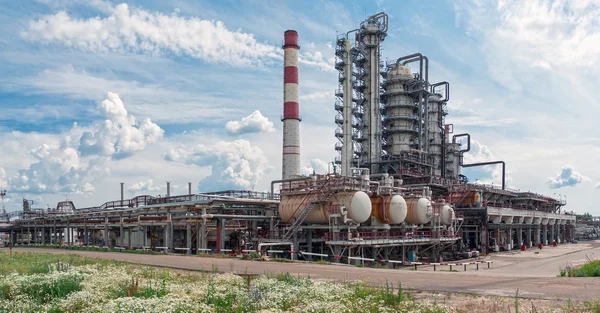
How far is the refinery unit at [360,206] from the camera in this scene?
131 ft

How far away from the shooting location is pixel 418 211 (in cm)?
4519

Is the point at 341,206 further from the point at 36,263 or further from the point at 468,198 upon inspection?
the point at 468,198

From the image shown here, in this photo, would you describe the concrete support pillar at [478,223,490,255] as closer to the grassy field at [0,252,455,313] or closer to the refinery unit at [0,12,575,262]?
the refinery unit at [0,12,575,262]

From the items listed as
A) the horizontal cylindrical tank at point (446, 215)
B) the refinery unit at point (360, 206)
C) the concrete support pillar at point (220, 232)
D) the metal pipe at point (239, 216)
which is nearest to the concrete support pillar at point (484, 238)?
the refinery unit at point (360, 206)

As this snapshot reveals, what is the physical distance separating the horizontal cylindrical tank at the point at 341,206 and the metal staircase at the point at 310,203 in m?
0.34

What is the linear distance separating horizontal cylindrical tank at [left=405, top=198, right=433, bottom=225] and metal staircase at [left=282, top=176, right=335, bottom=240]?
31.3ft

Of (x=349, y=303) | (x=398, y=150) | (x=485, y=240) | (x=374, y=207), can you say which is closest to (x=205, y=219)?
(x=374, y=207)

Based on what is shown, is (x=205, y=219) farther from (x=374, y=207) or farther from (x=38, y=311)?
(x=38, y=311)

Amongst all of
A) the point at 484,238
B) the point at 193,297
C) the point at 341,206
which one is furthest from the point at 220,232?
the point at 484,238

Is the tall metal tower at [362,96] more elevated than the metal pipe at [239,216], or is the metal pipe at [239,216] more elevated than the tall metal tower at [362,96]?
the tall metal tower at [362,96]

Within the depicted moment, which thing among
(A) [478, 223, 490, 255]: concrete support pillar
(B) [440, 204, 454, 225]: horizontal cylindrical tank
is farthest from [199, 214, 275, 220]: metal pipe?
(A) [478, 223, 490, 255]: concrete support pillar

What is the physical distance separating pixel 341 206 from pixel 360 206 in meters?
1.50

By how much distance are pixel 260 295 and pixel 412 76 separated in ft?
247

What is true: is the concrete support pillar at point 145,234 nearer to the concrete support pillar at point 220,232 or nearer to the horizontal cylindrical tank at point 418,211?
the concrete support pillar at point 220,232
